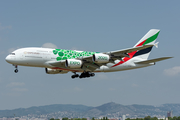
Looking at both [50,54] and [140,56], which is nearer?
[50,54]

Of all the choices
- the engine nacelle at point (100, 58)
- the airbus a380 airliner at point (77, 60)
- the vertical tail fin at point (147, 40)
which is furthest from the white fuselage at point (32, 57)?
the vertical tail fin at point (147, 40)

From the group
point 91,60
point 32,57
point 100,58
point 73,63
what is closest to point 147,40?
point 100,58

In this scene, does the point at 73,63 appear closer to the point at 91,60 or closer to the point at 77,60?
the point at 77,60

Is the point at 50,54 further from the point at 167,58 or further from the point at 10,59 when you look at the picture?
the point at 167,58

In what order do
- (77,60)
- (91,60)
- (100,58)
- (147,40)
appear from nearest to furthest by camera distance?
(100,58) → (77,60) → (91,60) → (147,40)

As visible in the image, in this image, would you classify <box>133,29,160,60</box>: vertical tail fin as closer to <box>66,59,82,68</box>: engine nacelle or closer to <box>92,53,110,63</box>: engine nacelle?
<box>92,53,110,63</box>: engine nacelle

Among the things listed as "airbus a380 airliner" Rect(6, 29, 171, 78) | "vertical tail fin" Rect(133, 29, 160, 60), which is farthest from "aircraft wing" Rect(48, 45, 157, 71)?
"vertical tail fin" Rect(133, 29, 160, 60)

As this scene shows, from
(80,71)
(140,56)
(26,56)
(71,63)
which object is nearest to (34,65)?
(26,56)

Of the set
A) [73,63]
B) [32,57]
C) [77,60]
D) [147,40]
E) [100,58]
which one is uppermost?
[147,40]

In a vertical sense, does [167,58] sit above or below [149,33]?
below

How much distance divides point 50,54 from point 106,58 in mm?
9133

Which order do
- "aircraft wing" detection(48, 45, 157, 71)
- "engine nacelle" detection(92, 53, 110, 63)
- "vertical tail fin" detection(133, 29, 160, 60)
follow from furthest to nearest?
"vertical tail fin" detection(133, 29, 160, 60), "engine nacelle" detection(92, 53, 110, 63), "aircraft wing" detection(48, 45, 157, 71)

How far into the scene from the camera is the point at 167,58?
4162 cm

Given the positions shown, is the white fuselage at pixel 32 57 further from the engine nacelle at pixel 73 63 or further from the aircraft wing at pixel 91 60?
the engine nacelle at pixel 73 63
